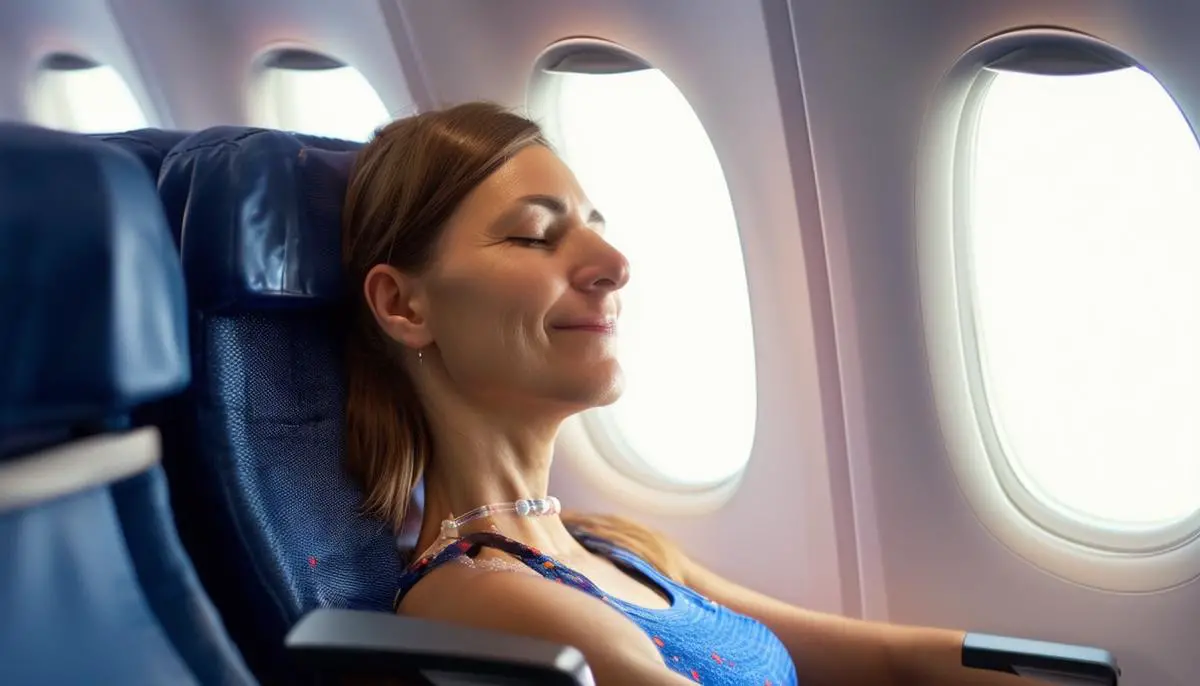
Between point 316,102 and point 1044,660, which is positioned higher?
point 316,102

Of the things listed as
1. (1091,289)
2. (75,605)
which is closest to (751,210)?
(1091,289)

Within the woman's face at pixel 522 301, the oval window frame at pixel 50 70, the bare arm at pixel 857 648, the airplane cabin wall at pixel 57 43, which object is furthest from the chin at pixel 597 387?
the oval window frame at pixel 50 70

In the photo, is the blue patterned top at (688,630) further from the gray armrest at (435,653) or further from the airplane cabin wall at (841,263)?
the airplane cabin wall at (841,263)

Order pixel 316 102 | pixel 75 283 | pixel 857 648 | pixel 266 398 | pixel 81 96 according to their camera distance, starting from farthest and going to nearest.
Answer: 1. pixel 81 96
2. pixel 316 102
3. pixel 857 648
4. pixel 266 398
5. pixel 75 283

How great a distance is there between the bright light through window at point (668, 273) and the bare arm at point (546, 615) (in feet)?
4.50

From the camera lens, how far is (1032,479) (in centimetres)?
254

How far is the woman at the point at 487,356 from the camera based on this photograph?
1.83 m

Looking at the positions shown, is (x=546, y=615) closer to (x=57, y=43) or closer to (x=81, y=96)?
(x=57, y=43)

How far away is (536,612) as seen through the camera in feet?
5.28

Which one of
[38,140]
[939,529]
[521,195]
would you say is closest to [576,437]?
[939,529]

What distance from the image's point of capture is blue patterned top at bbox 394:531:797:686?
1.77m

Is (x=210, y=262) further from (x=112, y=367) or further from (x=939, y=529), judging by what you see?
(x=939, y=529)

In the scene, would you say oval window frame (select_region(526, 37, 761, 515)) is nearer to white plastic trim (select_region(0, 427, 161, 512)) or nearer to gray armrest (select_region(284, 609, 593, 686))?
gray armrest (select_region(284, 609, 593, 686))

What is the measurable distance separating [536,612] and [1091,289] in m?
1.56
